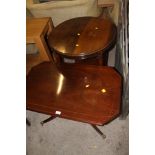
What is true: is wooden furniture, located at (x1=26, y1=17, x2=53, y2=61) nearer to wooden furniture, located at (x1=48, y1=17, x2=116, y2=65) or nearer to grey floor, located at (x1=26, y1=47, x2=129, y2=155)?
wooden furniture, located at (x1=48, y1=17, x2=116, y2=65)

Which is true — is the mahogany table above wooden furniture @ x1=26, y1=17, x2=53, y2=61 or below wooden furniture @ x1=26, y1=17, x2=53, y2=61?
below

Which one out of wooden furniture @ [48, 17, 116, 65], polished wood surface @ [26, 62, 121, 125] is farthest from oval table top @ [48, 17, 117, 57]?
polished wood surface @ [26, 62, 121, 125]

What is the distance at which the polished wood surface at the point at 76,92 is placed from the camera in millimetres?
1383

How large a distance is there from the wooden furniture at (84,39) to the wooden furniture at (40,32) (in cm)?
16

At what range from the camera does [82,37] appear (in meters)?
1.83

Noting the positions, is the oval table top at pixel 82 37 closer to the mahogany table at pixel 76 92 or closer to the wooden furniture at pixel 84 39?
the wooden furniture at pixel 84 39

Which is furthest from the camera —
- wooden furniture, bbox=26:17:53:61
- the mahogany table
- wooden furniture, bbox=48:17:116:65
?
wooden furniture, bbox=26:17:53:61

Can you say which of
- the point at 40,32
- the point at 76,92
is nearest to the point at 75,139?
the point at 76,92

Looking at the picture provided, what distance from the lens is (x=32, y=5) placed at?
2.17 meters

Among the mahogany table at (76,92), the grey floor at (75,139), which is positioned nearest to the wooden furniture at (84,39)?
the mahogany table at (76,92)

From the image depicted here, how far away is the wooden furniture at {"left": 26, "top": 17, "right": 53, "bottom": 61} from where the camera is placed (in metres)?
2.04

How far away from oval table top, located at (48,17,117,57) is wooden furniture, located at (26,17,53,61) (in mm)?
161
